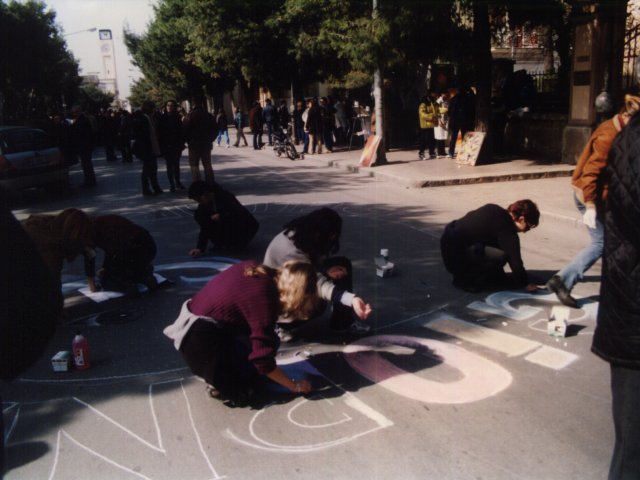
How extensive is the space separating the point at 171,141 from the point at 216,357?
9.66 metres

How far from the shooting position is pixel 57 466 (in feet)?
10.7

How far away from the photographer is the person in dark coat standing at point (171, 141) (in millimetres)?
12570

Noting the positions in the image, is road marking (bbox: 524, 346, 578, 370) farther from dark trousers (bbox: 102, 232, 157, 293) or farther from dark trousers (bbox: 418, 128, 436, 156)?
dark trousers (bbox: 418, 128, 436, 156)

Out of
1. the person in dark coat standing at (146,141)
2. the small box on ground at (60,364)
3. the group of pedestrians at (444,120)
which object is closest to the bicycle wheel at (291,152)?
the group of pedestrians at (444,120)

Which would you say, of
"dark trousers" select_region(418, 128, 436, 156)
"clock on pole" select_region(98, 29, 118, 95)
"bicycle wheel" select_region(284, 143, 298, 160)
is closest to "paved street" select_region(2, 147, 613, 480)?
"dark trousers" select_region(418, 128, 436, 156)

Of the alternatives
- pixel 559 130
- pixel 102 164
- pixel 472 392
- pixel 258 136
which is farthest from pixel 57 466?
pixel 258 136

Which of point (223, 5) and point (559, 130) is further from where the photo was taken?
point (223, 5)

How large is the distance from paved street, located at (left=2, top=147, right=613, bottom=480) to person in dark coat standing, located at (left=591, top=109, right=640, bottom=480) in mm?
815

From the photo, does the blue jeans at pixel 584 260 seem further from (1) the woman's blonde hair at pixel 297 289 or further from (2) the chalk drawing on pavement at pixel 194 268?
(2) the chalk drawing on pavement at pixel 194 268

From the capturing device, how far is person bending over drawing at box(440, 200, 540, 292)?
5.39 metres

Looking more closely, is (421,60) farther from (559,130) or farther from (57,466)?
(57,466)

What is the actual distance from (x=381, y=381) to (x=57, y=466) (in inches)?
79.3

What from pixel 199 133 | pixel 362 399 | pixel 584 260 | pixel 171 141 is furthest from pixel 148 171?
pixel 362 399

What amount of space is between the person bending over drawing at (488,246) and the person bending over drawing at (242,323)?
243 cm
